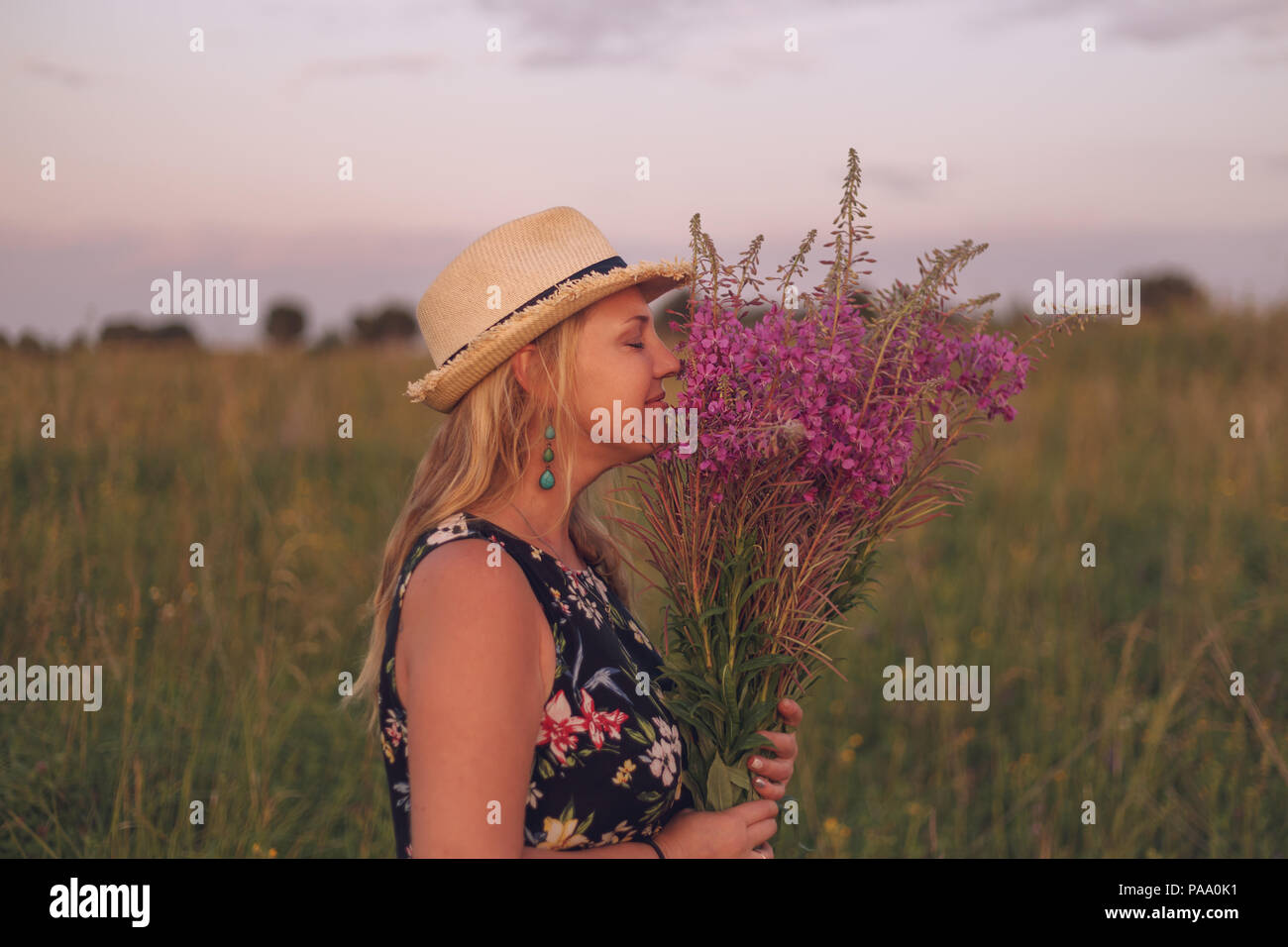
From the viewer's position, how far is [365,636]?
15.6 feet

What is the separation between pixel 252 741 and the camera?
3.46m

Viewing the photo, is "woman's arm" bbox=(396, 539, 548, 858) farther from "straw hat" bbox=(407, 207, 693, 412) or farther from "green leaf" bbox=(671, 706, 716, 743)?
"straw hat" bbox=(407, 207, 693, 412)

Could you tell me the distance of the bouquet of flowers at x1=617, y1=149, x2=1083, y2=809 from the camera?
159 centimetres

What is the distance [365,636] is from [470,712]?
11.7 ft

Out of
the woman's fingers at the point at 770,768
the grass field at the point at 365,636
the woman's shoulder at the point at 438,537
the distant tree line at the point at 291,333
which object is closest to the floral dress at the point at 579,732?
the woman's shoulder at the point at 438,537

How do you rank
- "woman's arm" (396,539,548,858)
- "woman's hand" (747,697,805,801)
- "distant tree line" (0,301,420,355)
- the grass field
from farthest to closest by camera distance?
"distant tree line" (0,301,420,355), the grass field, "woman's hand" (747,697,805,801), "woman's arm" (396,539,548,858)

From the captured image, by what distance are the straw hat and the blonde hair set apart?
0.04 meters

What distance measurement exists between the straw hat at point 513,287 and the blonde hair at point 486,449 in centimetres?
4

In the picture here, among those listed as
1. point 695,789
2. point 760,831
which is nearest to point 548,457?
point 695,789

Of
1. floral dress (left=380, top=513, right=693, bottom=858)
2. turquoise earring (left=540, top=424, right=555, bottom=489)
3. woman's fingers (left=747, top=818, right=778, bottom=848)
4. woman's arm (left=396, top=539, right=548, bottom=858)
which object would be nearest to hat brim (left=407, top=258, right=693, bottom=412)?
turquoise earring (left=540, top=424, right=555, bottom=489)

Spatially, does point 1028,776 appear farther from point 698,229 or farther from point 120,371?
point 120,371

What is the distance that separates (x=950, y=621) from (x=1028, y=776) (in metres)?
1.25
